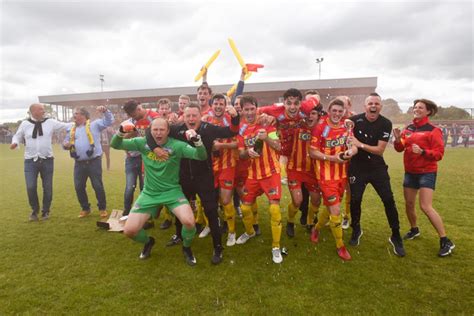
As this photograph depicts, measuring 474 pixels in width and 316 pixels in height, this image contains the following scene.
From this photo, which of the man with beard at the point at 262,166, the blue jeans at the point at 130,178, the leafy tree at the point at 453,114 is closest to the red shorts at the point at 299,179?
the man with beard at the point at 262,166

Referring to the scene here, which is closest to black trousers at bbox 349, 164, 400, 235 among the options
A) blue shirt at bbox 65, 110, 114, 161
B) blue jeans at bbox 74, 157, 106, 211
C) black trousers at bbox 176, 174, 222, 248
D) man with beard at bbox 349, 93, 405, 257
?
man with beard at bbox 349, 93, 405, 257

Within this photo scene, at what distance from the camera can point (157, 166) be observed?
394 centimetres

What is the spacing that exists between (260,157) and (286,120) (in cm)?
84

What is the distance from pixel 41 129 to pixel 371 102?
629cm

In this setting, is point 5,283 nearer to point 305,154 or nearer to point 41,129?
point 41,129

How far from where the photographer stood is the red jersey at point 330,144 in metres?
4.14

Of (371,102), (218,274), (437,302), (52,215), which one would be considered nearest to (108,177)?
(52,215)

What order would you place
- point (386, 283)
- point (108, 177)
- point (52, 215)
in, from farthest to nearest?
point (108, 177), point (52, 215), point (386, 283)

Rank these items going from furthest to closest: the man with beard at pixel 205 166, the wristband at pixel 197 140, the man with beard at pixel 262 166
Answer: the man with beard at pixel 262 166
the man with beard at pixel 205 166
the wristband at pixel 197 140

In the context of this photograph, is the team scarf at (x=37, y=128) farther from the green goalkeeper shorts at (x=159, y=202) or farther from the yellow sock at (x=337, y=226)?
the yellow sock at (x=337, y=226)

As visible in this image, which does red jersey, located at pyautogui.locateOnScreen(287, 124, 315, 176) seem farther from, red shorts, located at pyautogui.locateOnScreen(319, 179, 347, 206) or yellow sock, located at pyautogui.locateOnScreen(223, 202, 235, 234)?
yellow sock, located at pyautogui.locateOnScreen(223, 202, 235, 234)

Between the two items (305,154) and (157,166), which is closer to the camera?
(157,166)

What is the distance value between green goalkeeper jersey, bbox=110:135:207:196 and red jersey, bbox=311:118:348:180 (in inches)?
75.9

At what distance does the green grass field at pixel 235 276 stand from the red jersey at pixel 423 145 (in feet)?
4.12
